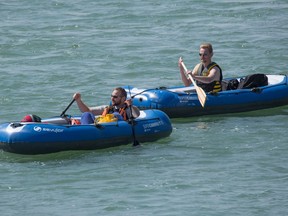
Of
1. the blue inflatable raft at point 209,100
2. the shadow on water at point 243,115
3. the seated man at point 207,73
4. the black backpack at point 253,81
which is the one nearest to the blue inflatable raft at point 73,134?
the blue inflatable raft at point 209,100

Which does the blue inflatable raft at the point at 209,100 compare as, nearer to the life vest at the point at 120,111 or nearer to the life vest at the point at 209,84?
the life vest at the point at 209,84

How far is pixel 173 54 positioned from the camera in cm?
1916

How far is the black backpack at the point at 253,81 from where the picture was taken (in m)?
14.5

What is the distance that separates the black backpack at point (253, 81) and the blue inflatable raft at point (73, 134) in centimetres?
229

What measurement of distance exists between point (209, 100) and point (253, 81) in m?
0.92

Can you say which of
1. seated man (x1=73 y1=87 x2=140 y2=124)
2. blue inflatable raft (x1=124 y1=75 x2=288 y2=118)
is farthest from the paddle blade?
seated man (x1=73 y1=87 x2=140 y2=124)

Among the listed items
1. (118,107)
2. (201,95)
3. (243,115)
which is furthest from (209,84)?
(118,107)

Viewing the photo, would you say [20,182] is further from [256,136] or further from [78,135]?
[256,136]

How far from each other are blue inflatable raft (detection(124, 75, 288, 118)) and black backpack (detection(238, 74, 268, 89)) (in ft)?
0.33

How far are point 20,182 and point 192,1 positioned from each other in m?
13.9

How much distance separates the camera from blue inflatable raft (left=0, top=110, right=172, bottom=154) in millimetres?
11586

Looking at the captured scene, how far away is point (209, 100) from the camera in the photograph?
13953 millimetres

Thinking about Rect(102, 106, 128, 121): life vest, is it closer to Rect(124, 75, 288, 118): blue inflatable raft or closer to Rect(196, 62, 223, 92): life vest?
Rect(124, 75, 288, 118): blue inflatable raft

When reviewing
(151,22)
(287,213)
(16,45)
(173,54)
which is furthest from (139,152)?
(151,22)
